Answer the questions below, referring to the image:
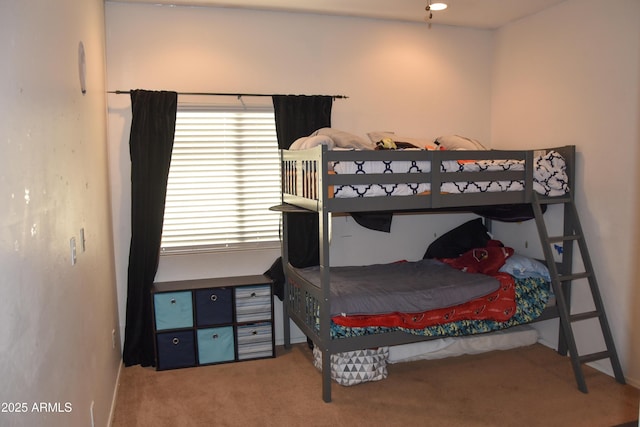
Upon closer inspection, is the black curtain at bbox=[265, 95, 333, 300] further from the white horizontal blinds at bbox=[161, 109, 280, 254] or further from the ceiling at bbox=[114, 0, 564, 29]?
the ceiling at bbox=[114, 0, 564, 29]

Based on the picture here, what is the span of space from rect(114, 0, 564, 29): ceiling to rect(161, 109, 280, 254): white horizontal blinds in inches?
32.3

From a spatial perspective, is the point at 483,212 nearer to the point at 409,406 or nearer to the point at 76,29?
the point at 409,406

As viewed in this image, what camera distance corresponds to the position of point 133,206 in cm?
390

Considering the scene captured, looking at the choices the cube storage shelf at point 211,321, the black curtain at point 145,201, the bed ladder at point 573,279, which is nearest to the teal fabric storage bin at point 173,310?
the cube storage shelf at point 211,321

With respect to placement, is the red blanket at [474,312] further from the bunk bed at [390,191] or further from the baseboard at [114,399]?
the baseboard at [114,399]

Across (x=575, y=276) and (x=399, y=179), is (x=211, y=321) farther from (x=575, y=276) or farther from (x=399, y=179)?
(x=575, y=276)

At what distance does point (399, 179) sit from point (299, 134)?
1209mm

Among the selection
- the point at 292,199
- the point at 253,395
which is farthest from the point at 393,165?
the point at 253,395

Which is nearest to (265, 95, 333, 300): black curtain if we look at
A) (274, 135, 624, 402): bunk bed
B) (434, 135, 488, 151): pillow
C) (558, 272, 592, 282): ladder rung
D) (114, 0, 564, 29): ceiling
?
(274, 135, 624, 402): bunk bed

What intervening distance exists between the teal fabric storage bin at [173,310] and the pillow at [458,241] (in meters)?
2.11

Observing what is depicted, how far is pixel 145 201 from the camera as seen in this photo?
3.91 m

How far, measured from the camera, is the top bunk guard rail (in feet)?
10.4

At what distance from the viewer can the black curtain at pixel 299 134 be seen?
13.6 ft

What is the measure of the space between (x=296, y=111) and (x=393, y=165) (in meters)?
1.22
